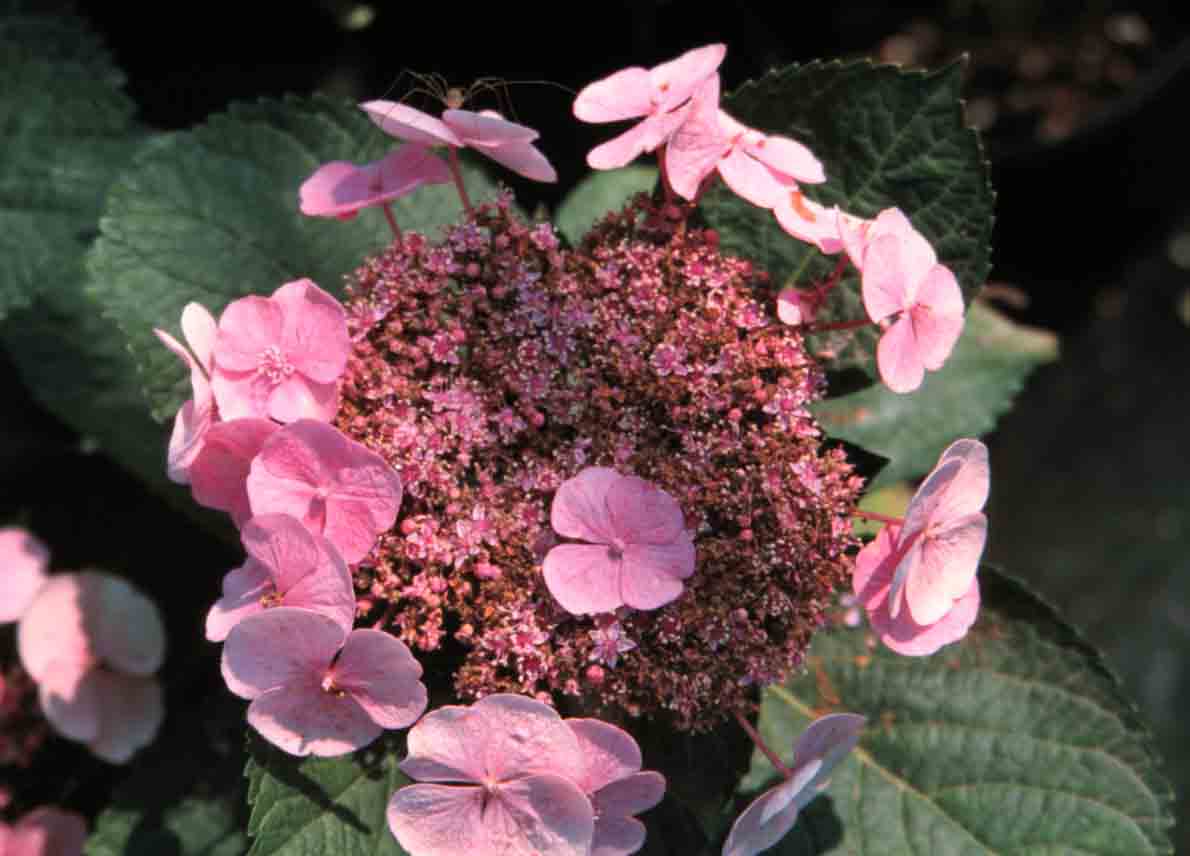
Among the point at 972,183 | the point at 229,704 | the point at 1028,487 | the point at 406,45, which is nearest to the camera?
the point at 972,183

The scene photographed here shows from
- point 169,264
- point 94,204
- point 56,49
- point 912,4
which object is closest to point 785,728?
point 169,264

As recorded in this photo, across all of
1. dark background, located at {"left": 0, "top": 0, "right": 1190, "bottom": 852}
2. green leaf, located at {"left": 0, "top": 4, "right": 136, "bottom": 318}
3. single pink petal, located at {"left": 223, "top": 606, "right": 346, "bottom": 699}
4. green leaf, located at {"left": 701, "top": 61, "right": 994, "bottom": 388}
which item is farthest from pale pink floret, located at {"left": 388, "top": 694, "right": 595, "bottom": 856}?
green leaf, located at {"left": 0, "top": 4, "right": 136, "bottom": 318}

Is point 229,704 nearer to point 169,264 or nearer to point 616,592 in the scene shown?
point 169,264

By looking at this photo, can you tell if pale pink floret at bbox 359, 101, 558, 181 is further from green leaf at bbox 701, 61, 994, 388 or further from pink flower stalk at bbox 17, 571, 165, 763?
pink flower stalk at bbox 17, 571, 165, 763

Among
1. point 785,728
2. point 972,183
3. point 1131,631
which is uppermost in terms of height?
point 972,183

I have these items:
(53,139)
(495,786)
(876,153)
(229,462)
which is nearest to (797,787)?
(495,786)

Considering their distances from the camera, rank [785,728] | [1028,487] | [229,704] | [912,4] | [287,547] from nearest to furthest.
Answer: [287,547], [785,728], [229,704], [912,4], [1028,487]

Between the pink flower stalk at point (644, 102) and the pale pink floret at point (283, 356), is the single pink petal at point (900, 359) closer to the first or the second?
the pink flower stalk at point (644, 102)

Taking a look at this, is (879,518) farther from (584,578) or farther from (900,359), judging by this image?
(584,578)
